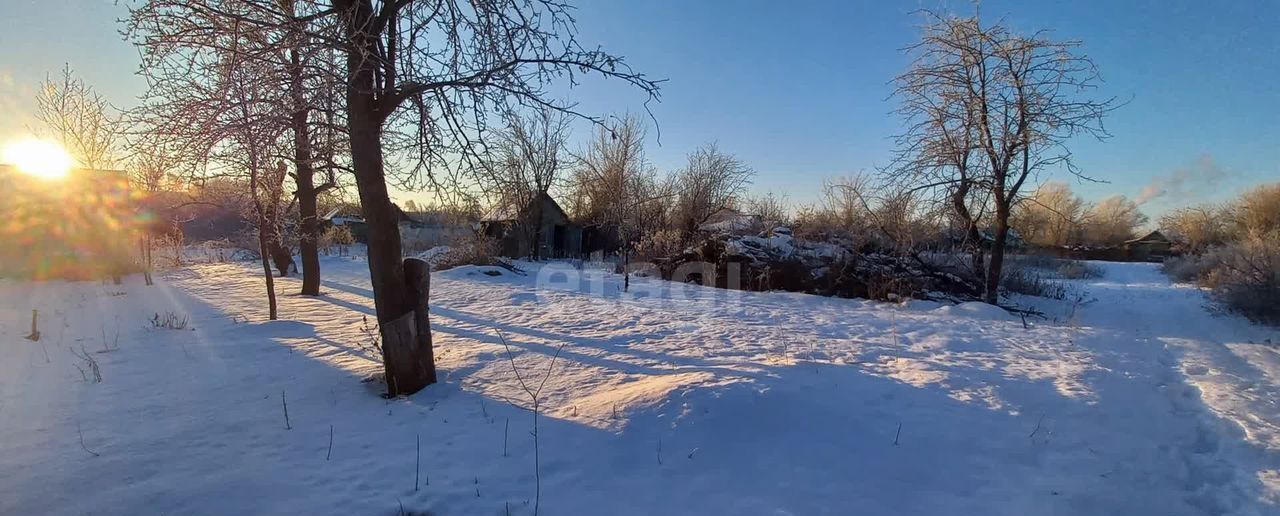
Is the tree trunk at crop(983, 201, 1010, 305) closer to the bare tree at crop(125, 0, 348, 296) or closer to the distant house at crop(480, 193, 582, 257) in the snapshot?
→ the bare tree at crop(125, 0, 348, 296)

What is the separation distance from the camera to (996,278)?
988cm

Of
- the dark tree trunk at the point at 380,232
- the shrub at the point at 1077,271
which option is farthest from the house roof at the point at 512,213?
the shrub at the point at 1077,271

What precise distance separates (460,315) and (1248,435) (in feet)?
30.6

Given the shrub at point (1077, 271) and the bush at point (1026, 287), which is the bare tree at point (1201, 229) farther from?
the bush at point (1026, 287)

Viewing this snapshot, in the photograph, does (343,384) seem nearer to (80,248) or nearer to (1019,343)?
(1019,343)

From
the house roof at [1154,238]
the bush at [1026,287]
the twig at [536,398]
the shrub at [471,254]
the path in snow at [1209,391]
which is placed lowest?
the twig at [536,398]

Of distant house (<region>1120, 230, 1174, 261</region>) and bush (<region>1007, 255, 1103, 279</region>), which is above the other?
distant house (<region>1120, 230, 1174, 261</region>)

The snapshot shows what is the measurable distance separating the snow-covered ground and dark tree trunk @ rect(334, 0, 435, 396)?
13.2 inches

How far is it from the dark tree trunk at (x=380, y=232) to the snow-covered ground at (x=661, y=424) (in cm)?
33

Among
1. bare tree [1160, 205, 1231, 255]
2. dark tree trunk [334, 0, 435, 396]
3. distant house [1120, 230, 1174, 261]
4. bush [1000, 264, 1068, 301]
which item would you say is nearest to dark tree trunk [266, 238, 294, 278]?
dark tree trunk [334, 0, 435, 396]

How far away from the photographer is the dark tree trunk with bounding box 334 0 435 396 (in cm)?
416

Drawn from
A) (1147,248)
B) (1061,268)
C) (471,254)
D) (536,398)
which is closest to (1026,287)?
(1061,268)

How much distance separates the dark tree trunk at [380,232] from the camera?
416 cm

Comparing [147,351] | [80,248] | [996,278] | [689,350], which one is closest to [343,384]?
[147,351]
